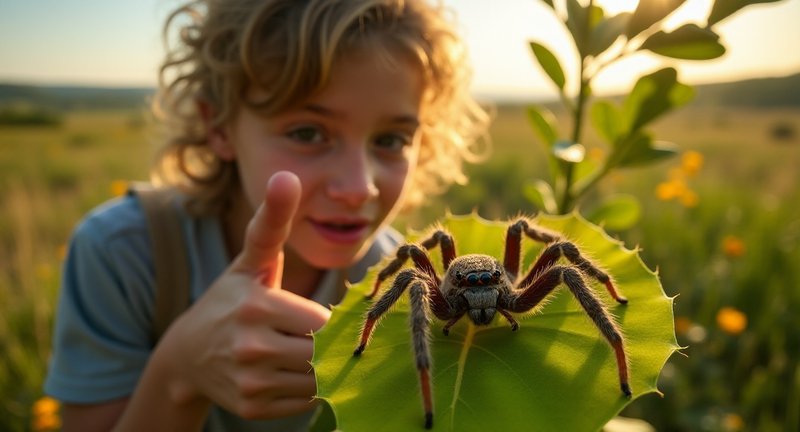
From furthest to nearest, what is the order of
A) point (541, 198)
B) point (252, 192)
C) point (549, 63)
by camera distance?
point (252, 192), point (541, 198), point (549, 63)

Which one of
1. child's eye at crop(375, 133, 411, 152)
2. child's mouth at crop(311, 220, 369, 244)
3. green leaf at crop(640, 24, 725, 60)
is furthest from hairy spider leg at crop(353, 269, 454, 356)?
child's eye at crop(375, 133, 411, 152)

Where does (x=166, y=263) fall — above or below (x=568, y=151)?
below

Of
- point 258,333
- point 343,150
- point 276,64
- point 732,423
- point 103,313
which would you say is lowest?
Answer: point 732,423

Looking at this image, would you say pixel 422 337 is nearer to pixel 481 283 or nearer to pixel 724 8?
pixel 481 283

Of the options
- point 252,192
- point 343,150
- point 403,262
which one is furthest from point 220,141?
point 403,262

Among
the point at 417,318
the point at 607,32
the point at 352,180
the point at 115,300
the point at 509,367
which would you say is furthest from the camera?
the point at 115,300

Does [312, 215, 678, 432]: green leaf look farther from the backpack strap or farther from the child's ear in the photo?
the child's ear
